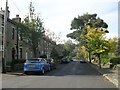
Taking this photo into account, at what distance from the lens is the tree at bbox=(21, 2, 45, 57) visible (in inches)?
1875

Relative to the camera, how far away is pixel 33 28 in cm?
4781

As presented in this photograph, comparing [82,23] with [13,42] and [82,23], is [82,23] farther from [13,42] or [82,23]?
[13,42]

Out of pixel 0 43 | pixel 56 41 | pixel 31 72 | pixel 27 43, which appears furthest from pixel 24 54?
pixel 56 41

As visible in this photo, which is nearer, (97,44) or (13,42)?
(97,44)

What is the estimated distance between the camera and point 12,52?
156 ft

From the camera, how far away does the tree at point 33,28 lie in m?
47.6

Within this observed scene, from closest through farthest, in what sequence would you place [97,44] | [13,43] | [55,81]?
[55,81] → [97,44] → [13,43]

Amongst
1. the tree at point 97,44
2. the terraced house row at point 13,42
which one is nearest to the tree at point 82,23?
the terraced house row at point 13,42

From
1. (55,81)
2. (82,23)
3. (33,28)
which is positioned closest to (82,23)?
(82,23)

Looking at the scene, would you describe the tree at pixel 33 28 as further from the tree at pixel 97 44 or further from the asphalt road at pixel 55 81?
the asphalt road at pixel 55 81

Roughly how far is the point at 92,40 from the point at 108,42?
8.78ft

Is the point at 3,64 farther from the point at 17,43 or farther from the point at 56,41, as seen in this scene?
the point at 56,41

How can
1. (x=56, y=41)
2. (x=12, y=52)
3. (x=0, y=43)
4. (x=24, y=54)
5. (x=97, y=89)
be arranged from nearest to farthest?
(x=97, y=89) → (x=0, y=43) → (x=12, y=52) → (x=24, y=54) → (x=56, y=41)

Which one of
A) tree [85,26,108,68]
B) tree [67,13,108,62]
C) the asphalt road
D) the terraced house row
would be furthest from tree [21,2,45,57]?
tree [67,13,108,62]
